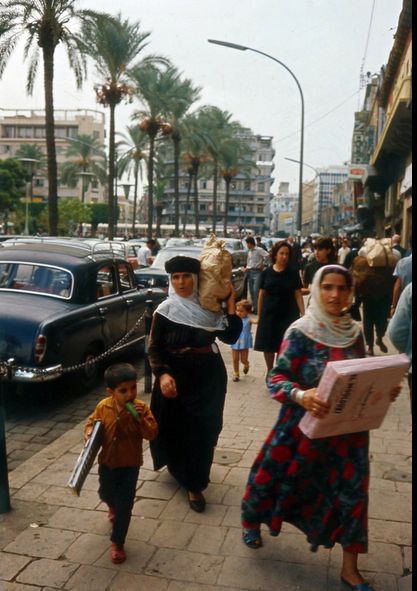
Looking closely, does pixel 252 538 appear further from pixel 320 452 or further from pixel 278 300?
pixel 278 300

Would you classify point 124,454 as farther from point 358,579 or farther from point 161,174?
point 161,174

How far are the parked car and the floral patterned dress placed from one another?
22.3 feet

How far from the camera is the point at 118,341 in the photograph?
848cm

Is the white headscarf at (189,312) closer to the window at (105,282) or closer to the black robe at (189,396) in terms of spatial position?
the black robe at (189,396)

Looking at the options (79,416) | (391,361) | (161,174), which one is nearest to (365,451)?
(391,361)

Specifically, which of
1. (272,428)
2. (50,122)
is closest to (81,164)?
(50,122)

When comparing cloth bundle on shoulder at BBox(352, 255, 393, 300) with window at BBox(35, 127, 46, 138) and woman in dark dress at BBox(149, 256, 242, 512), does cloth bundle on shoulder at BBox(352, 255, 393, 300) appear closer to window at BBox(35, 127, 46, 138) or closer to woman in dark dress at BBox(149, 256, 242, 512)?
woman in dark dress at BBox(149, 256, 242, 512)

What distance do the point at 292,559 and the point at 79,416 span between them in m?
3.73

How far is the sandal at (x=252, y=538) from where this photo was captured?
12.2 feet

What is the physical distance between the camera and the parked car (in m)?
12.4

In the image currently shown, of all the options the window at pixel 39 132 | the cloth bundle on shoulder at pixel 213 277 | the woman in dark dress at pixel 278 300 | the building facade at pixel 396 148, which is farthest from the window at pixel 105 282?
the window at pixel 39 132

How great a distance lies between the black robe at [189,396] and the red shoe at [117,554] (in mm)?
767

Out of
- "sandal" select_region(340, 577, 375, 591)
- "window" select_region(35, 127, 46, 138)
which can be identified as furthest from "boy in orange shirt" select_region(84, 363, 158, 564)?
"window" select_region(35, 127, 46, 138)

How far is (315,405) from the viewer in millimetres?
3014
